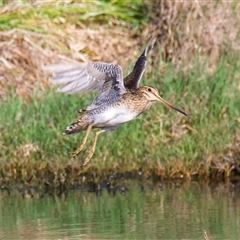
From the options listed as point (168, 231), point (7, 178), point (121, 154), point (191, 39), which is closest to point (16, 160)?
point (7, 178)

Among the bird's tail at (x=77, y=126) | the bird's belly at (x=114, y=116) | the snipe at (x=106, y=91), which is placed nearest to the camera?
the snipe at (x=106, y=91)

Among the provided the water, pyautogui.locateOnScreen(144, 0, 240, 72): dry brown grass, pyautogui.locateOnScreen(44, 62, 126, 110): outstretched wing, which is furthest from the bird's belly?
pyautogui.locateOnScreen(144, 0, 240, 72): dry brown grass

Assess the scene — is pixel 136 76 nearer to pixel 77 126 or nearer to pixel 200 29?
pixel 77 126

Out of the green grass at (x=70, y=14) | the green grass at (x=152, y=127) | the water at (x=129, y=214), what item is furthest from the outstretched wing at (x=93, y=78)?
the green grass at (x=70, y=14)

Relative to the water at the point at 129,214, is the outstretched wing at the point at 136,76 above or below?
above

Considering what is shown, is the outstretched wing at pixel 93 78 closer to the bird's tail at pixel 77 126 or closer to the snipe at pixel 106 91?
the snipe at pixel 106 91

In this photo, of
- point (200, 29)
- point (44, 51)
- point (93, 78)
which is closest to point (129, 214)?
point (93, 78)

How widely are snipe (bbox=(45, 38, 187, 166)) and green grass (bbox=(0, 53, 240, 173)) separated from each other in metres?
1.43

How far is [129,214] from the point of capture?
830cm

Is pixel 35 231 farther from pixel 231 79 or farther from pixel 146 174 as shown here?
pixel 231 79

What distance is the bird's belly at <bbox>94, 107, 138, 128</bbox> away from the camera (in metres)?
7.81

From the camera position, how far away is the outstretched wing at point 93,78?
7547 millimetres

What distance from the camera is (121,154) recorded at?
9.59 meters

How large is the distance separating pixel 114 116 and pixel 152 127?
7.16ft
